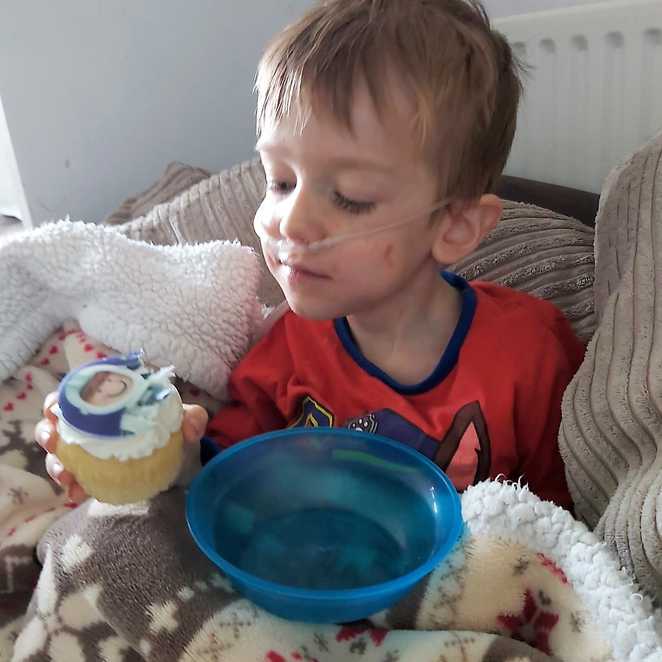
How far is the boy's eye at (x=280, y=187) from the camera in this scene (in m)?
0.76

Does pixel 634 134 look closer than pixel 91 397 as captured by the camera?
No

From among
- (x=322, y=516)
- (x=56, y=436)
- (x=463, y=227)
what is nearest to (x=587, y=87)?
(x=463, y=227)

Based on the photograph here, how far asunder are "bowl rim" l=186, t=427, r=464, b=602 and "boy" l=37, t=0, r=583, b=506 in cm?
6

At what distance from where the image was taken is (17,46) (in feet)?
4.85

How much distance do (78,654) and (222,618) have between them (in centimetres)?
15

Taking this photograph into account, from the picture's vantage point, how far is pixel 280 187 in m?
0.77

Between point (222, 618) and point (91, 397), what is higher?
point (91, 397)

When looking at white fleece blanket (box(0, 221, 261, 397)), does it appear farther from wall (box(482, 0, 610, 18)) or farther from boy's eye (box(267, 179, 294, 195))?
wall (box(482, 0, 610, 18))

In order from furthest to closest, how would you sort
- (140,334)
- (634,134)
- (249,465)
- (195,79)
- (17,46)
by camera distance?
(195,79), (17,46), (634,134), (140,334), (249,465)

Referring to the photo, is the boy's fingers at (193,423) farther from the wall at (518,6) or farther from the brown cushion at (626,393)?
the wall at (518,6)

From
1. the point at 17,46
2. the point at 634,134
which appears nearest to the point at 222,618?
the point at 634,134

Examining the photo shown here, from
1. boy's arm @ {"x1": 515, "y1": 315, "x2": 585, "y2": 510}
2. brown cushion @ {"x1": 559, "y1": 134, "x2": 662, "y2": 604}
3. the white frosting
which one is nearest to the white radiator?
brown cushion @ {"x1": 559, "y1": 134, "x2": 662, "y2": 604}

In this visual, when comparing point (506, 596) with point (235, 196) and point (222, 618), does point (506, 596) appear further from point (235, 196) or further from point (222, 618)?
point (235, 196)

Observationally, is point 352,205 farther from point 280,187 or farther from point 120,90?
point 120,90
